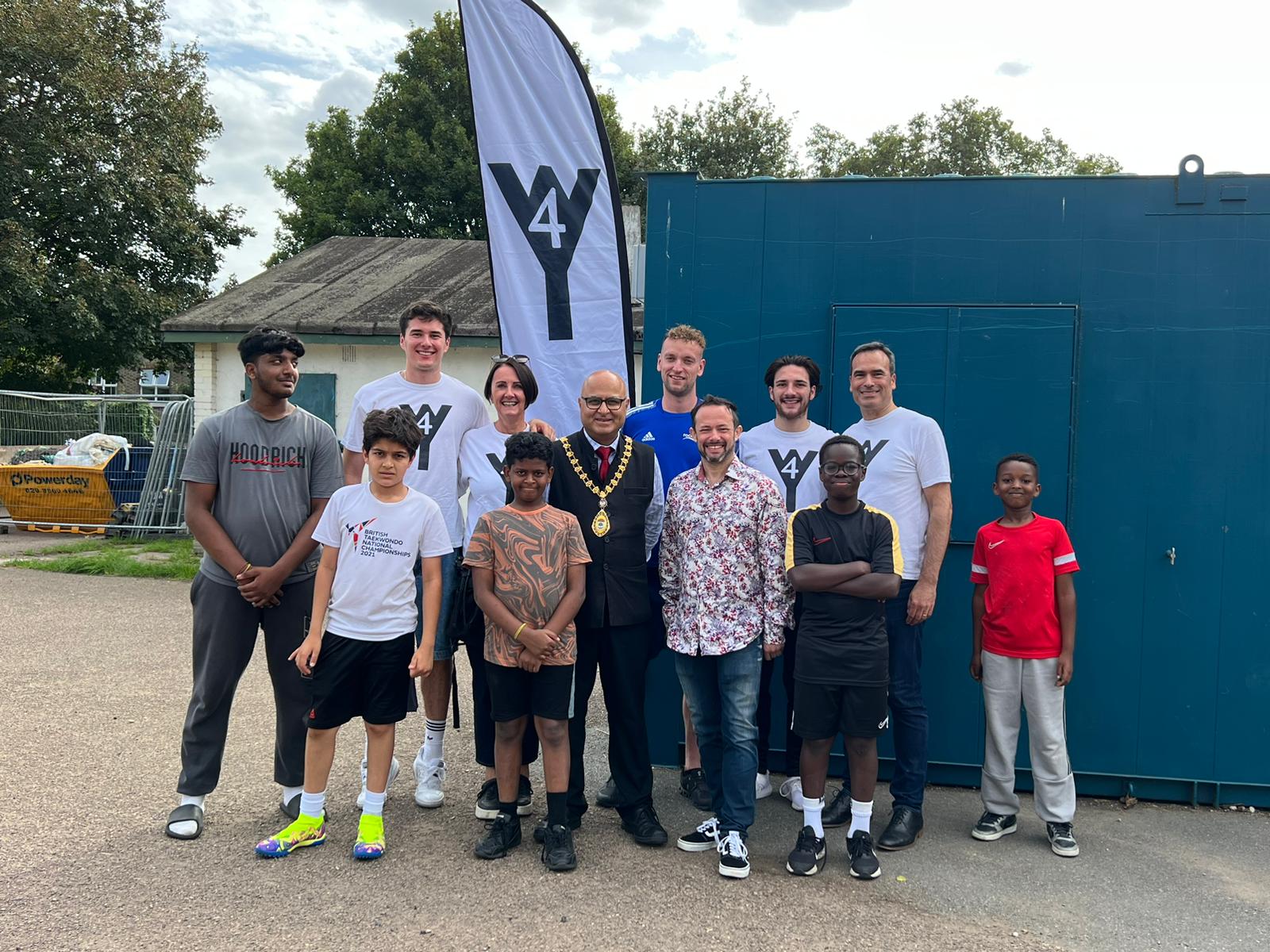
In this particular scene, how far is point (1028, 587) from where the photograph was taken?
13.2 ft

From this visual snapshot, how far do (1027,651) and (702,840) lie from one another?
1.58 meters

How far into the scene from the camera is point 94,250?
21.5 m

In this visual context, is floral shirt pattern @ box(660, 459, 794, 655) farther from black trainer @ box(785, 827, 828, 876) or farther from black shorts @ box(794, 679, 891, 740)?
black trainer @ box(785, 827, 828, 876)

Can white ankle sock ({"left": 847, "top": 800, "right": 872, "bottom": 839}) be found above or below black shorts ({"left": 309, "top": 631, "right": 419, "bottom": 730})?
below

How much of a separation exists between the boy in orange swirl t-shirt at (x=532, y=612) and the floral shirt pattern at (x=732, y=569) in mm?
445

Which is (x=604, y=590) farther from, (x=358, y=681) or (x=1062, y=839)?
(x=1062, y=839)

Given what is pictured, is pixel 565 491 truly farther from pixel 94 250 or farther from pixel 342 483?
pixel 94 250

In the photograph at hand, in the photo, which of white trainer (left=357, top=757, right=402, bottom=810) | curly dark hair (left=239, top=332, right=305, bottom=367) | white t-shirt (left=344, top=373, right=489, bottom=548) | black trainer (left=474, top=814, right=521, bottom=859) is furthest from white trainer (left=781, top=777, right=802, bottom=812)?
curly dark hair (left=239, top=332, right=305, bottom=367)

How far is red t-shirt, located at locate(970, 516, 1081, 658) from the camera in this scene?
4.00 m

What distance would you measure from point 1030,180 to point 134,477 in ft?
43.6

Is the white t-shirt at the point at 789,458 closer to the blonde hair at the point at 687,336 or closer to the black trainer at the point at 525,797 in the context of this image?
the blonde hair at the point at 687,336

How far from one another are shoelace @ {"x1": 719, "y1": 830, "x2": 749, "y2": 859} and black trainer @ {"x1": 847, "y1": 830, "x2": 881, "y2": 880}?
1.37ft

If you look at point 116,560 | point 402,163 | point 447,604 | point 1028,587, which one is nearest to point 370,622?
point 447,604

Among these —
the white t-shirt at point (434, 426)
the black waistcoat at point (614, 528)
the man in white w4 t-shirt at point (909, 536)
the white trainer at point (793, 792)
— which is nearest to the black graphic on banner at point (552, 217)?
the white t-shirt at point (434, 426)
